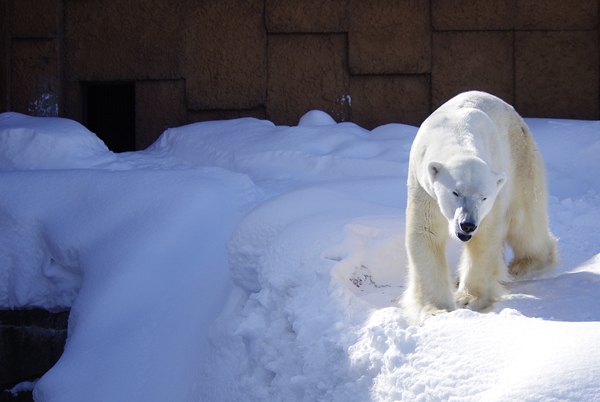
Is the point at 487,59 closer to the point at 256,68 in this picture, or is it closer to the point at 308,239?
the point at 256,68

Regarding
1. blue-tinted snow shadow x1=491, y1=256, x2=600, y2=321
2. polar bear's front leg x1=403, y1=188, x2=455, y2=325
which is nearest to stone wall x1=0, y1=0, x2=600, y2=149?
blue-tinted snow shadow x1=491, y1=256, x2=600, y2=321

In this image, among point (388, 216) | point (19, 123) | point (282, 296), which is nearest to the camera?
point (282, 296)

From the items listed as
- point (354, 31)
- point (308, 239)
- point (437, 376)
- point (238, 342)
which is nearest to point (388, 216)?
point (308, 239)

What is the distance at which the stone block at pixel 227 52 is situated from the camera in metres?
5.45

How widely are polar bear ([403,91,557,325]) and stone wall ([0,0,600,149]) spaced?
3.13 metres

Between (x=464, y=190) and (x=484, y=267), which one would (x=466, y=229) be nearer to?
(x=464, y=190)

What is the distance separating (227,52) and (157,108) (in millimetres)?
931

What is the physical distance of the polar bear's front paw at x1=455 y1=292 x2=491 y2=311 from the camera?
6.63 feet

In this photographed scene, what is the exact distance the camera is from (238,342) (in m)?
2.41

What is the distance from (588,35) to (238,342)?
485cm

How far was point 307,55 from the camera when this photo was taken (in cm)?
548

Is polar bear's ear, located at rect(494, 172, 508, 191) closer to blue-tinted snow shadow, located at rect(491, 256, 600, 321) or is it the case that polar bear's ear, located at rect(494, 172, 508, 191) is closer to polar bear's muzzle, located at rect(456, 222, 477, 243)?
polar bear's muzzle, located at rect(456, 222, 477, 243)

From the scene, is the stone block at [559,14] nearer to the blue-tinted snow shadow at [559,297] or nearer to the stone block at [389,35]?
the stone block at [389,35]

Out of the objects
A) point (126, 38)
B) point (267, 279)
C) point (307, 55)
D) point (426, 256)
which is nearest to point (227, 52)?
point (307, 55)
